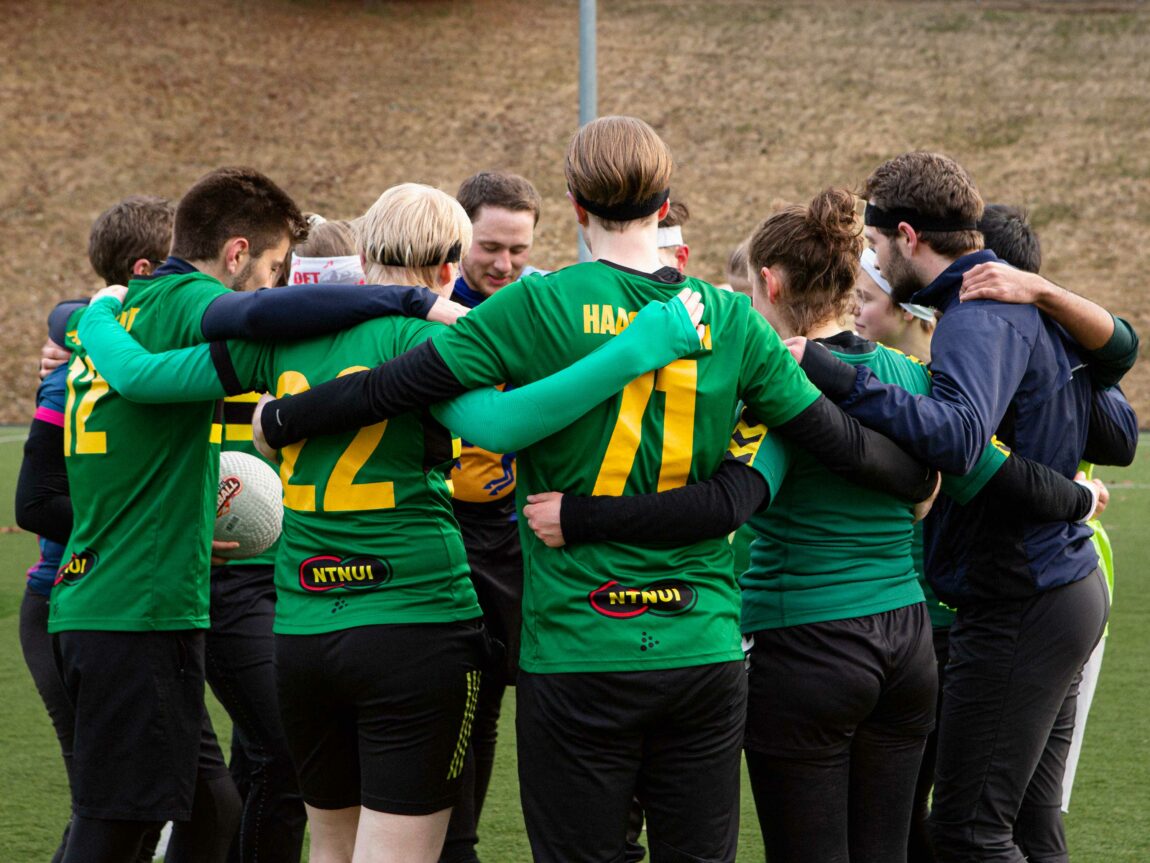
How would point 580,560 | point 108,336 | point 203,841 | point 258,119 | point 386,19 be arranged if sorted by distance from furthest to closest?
point 386,19, point 258,119, point 203,841, point 108,336, point 580,560

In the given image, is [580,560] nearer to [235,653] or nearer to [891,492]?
[891,492]

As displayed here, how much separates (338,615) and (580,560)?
0.58 metres

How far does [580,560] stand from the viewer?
2648 mm

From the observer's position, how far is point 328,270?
13.8ft

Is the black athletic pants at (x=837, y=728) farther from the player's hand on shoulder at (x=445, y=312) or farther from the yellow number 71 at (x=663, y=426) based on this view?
the player's hand on shoulder at (x=445, y=312)

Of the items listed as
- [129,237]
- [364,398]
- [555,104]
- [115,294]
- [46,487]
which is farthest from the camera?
[555,104]

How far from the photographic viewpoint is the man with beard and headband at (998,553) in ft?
10.6

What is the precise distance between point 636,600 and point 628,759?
1.05 ft

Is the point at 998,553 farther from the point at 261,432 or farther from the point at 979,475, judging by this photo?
the point at 261,432

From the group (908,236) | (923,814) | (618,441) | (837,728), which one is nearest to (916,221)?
(908,236)

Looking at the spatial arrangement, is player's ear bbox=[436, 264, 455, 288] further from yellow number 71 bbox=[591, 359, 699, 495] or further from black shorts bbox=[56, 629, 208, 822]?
black shorts bbox=[56, 629, 208, 822]

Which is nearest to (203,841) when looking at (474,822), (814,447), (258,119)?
(474,822)

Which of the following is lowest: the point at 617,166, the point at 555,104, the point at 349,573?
the point at 555,104

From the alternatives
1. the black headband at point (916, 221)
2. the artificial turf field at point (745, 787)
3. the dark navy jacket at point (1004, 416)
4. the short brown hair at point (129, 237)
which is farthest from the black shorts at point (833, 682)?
the short brown hair at point (129, 237)
